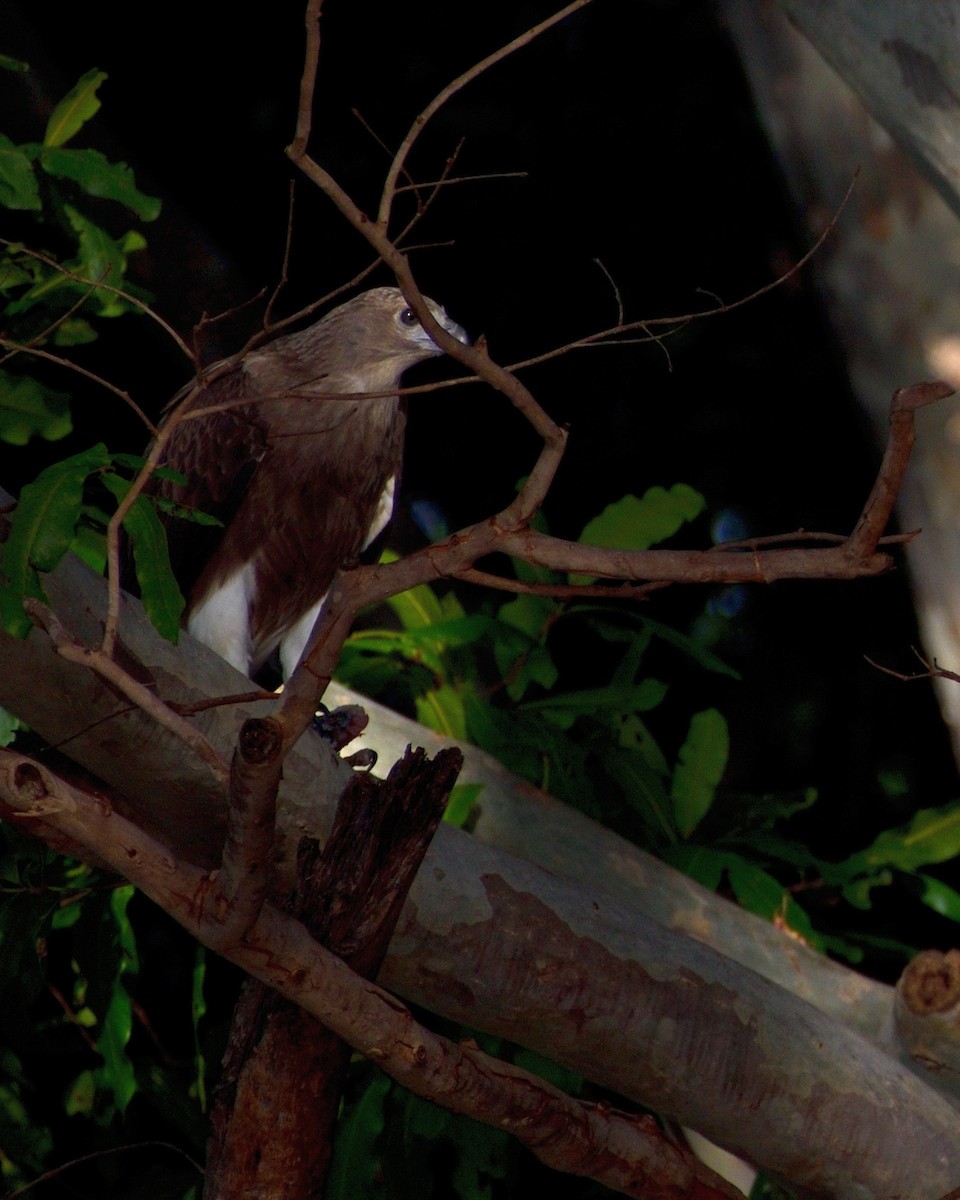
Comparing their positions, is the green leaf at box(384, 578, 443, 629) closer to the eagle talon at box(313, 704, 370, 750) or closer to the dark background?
the eagle talon at box(313, 704, 370, 750)

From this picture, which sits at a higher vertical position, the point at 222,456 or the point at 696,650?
the point at 222,456

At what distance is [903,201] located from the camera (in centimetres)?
282

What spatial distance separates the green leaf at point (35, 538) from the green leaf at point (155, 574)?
0.23 feet

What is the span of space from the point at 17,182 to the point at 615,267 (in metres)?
2.19

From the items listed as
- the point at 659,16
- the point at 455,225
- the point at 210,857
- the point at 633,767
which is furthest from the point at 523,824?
the point at 659,16

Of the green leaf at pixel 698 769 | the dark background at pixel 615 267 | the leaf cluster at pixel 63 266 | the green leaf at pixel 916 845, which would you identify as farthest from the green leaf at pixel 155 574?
the dark background at pixel 615 267

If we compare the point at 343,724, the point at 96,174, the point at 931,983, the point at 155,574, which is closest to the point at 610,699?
the point at 343,724

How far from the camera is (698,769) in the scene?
314 centimetres

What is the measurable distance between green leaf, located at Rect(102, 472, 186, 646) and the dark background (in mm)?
2470

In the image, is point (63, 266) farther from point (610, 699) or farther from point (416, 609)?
point (610, 699)

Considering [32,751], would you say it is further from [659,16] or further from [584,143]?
[659,16]

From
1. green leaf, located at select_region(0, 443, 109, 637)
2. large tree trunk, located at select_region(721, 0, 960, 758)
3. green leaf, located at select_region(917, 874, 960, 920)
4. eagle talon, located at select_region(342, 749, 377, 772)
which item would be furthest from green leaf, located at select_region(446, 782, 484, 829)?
green leaf, located at select_region(0, 443, 109, 637)

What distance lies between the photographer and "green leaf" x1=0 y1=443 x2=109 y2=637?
152cm

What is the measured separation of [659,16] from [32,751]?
2.89 metres
